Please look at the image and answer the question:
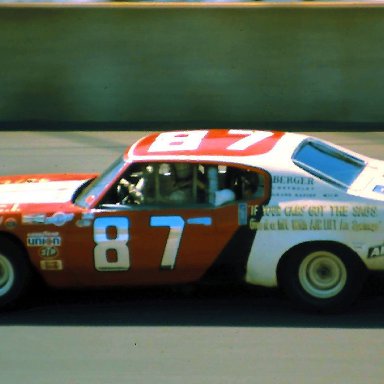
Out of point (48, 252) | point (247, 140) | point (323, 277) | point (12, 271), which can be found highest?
point (247, 140)

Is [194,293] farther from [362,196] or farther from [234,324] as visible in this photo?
[362,196]

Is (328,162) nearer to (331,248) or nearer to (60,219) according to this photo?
(331,248)

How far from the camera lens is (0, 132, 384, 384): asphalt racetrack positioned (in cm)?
581

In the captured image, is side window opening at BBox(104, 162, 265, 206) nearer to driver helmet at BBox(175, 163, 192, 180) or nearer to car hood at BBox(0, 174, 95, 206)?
driver helmet at BBox(175, 163, 192, 180)

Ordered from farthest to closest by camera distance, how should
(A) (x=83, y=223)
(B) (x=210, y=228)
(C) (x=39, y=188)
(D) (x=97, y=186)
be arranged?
1. (C) (x=39, y=188)
2. (D) (x=97, y=186)
3. (A) (x=83, y=223)
4. (B) (x=210, y=228)

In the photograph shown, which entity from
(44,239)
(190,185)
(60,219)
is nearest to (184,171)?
(190,185)

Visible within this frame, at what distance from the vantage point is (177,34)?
16.0 metres

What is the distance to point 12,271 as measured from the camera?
279 inches

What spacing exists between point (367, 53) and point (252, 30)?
6.12 ft

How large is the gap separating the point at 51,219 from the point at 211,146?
1.26 meters
